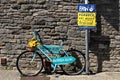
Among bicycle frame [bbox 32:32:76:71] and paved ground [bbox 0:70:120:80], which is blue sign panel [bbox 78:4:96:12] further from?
paved ground [bbox 0:70:120:80]

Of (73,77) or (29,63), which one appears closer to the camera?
(73,77)

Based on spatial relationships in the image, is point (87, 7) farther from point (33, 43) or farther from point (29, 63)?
point (29, 63)

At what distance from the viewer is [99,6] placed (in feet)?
27.5

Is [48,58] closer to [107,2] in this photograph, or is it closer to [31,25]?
[31,25]

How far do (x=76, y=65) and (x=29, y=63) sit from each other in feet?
4.41

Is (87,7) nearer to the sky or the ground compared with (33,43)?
nearer to the sky

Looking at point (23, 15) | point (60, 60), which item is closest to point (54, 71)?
point (60, 60)

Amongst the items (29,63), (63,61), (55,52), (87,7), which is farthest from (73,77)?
(87,7)

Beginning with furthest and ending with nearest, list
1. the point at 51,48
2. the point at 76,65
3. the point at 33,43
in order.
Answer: the point at 76,65 → the point at 51,48 → the point at 33,43

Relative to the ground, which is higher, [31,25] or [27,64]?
[31,25]

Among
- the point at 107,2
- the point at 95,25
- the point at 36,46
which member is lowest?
the point at 36,46

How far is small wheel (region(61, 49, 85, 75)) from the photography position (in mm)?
8349

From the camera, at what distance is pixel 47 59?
27.5 ft

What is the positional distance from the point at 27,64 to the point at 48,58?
2.39 feet
